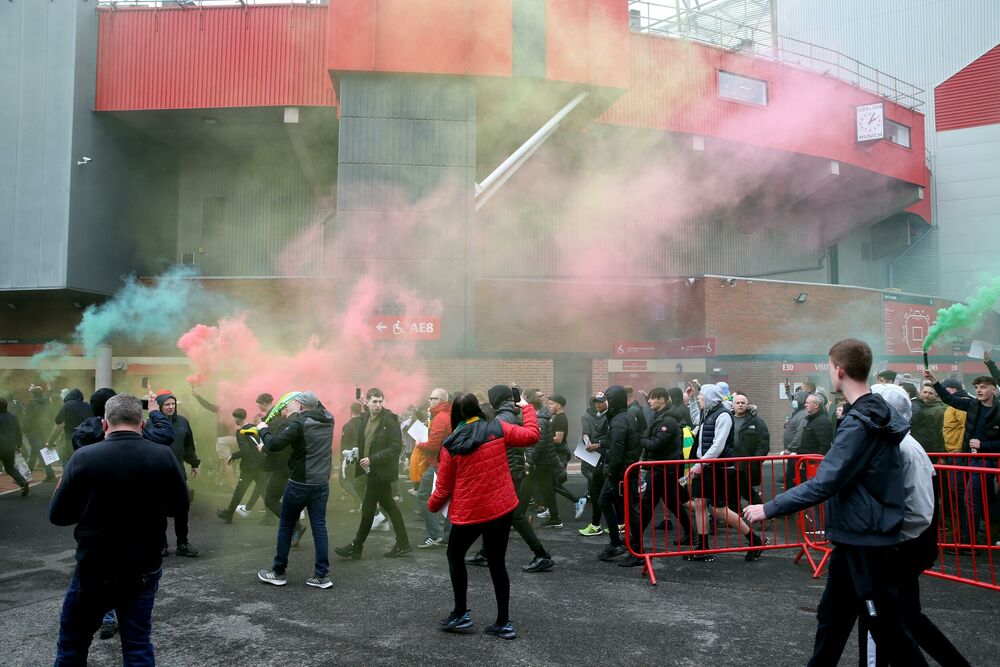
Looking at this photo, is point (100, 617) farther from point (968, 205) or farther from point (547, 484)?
point (968, 205)

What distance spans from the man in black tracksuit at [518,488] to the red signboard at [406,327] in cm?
681

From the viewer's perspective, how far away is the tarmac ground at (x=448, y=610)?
368 centimetres

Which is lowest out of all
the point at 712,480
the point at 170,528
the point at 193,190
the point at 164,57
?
the point at 170,528

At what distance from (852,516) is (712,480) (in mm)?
2982

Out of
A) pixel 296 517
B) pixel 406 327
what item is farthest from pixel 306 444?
pixel 406 327

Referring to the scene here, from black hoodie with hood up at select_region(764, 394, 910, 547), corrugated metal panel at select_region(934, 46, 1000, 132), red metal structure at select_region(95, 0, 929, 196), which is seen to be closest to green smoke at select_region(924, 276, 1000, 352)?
black hoodie with hood up at select_region(764, 394, 910, 547)

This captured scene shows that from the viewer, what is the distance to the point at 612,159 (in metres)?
18.3

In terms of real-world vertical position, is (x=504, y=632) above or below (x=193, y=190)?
below

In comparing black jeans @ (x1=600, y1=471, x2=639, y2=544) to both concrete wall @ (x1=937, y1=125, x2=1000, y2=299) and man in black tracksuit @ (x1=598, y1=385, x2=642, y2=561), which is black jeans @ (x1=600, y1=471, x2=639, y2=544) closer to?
man in black tracksuit @ (x1=598, y1=385, x2=642, y2=561)

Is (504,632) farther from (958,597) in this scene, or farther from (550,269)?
(550,269)

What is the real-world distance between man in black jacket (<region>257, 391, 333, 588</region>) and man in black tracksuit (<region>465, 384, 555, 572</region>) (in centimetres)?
127

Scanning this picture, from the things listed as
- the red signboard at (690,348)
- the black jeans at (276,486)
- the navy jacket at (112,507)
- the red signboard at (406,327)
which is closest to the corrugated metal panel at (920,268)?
the red signboard at (690,348)

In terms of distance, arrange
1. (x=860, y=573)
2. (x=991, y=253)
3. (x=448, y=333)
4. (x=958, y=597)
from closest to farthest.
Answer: (x=860, y=573), (x=958, y=597), (x=448, y=333), (x=991, y=253)

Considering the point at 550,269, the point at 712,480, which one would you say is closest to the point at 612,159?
the point at 550,269
